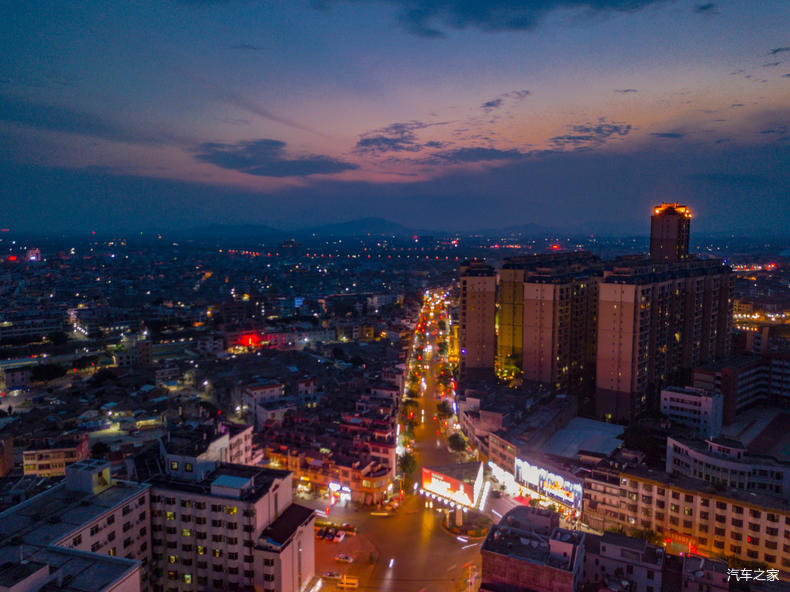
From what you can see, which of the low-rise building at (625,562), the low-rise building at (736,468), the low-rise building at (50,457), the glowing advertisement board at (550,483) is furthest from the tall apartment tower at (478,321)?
the low-rise building at (50,457)

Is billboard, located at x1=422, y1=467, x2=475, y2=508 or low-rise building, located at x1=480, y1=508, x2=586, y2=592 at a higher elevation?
low-rise building, located at x1=480, y1=508, x2=586, y2=592

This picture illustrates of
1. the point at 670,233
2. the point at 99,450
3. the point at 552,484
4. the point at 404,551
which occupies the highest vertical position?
the point at 670,233

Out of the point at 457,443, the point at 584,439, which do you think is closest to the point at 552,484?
the point at 584,439

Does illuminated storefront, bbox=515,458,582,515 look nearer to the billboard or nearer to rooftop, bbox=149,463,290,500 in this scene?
the billboard

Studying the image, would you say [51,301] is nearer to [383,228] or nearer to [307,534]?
[307,534]

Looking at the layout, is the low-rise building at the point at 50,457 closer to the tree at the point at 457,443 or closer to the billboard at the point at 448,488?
the billboard at the point at 448,488

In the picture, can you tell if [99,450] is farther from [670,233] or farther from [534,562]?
[670,233]

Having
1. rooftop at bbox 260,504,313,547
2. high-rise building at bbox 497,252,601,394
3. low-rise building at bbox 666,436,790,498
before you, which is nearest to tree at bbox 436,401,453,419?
high-rise building at bbox 497,252,601,394
